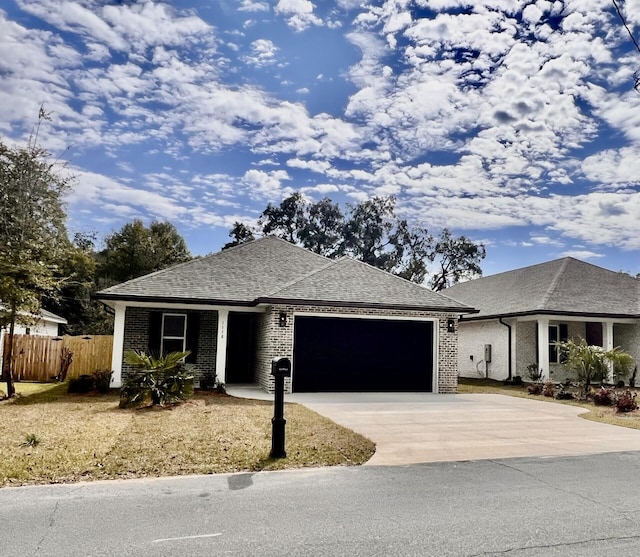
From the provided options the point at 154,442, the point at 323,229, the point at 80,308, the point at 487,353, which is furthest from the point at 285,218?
the point at 154,442

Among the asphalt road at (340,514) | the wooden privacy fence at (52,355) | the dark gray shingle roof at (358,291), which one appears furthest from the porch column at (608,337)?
the wooden privacy fence at (52,355)

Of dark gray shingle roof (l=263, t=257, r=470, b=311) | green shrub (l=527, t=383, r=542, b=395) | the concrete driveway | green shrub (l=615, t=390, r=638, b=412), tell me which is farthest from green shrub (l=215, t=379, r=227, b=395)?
green shrub (l=615, t=390, r=638, b=412)

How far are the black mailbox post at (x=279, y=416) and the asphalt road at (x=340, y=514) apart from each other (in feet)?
2.28

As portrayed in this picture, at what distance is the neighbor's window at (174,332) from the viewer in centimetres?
1580

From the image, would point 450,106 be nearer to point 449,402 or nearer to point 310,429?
point 449,402

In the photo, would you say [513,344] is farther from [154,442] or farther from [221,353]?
[154,442]

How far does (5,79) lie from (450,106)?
12.5m

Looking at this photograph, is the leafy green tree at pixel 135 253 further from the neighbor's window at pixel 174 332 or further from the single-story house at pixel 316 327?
the neighbor's window at pixel 174 332

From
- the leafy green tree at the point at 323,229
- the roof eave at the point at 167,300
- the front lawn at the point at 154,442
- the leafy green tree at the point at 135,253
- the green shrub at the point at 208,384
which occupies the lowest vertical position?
the front lawn at the point at 154,442

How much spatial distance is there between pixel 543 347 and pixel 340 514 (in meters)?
16.2

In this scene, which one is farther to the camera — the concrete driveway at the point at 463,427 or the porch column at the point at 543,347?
the porch column at the point at 543,347

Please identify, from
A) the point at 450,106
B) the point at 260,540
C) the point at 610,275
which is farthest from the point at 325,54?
the point at 610,275

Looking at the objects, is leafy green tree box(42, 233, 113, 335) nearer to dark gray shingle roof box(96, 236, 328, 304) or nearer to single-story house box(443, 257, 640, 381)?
dark gray shingle roof box(96, 236, 328, 304)

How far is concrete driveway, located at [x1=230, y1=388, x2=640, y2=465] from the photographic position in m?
7.50
